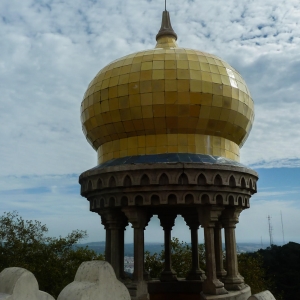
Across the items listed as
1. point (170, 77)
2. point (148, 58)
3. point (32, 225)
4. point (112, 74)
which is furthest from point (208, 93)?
point (32, 225)

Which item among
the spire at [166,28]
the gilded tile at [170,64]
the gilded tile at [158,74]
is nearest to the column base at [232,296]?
the gilded tile at [158,74]

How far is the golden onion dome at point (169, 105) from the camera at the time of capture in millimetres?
12203

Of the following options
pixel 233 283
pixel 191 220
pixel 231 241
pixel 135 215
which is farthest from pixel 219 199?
pixel 191 220

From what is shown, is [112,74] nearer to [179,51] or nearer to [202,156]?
[179,51]

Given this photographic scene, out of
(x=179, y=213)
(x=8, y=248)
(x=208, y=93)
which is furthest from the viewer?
(x=8, y=248)

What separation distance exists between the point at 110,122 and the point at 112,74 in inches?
61.0

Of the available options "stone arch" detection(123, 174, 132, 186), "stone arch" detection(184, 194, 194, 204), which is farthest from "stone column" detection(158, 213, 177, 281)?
"stone arch" detection(123, 174, 132, 186)

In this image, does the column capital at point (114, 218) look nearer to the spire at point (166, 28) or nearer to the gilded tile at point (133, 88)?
the gilded tile at point (133, 88)

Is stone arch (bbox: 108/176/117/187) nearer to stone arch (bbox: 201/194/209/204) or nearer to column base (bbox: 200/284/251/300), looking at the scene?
stone arch (bbox: 201/194/209/204)

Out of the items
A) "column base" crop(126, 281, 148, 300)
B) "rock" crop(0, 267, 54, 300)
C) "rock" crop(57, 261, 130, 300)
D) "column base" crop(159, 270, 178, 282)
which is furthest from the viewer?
"column base" crop(159, 270, 178, 282)

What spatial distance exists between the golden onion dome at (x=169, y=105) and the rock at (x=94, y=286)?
17.5ft

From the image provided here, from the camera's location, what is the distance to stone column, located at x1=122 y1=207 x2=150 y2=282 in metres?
11.8

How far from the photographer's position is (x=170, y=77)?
12234 millimetres

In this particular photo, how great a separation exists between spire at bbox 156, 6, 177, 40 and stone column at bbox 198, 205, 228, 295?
7078 millimetres
